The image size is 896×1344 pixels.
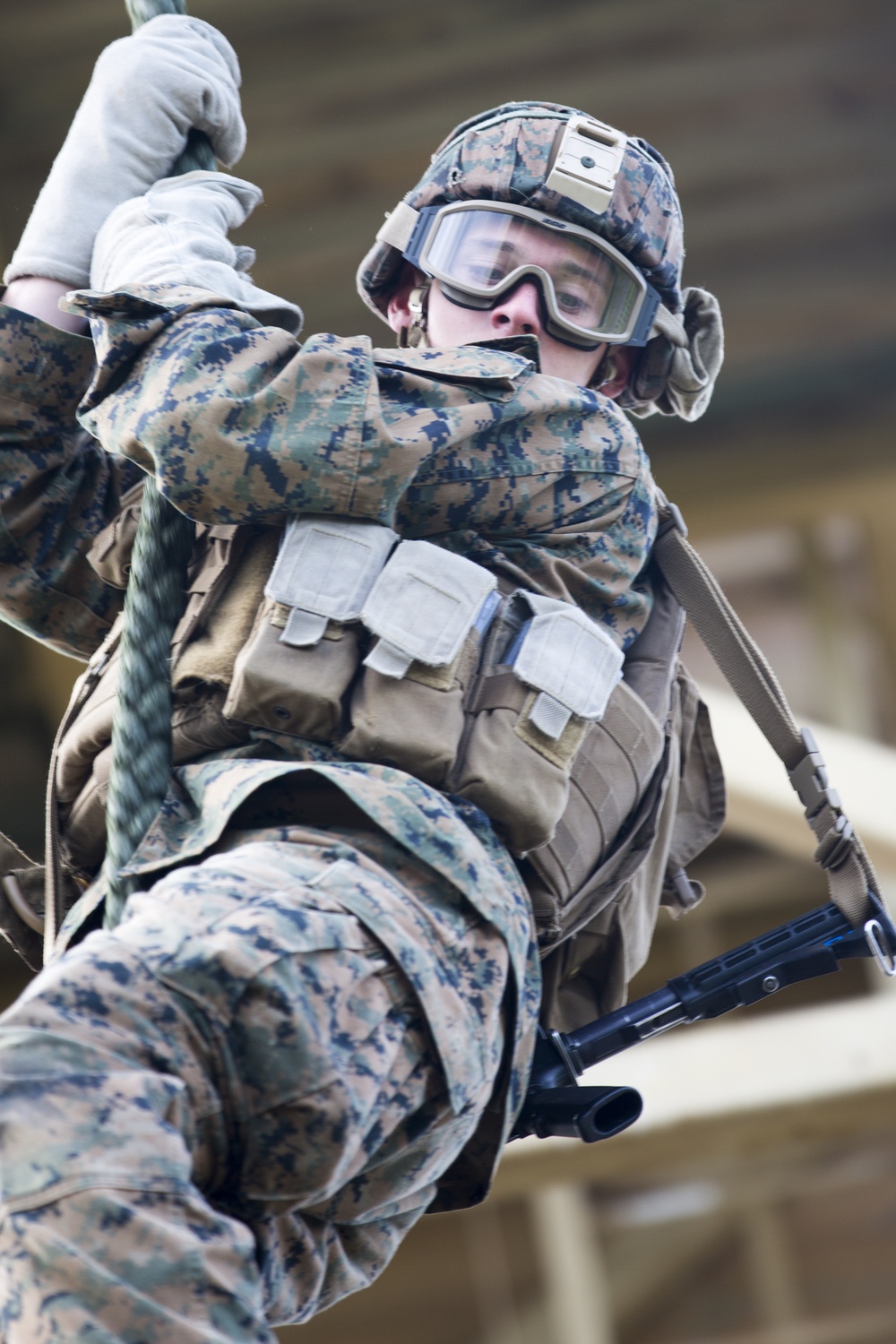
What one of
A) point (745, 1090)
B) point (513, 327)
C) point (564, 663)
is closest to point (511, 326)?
point (513, 327)

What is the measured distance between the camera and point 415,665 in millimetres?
1600

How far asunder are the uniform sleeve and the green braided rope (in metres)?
0.23

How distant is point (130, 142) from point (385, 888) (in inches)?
33.0

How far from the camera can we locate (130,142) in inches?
73.6

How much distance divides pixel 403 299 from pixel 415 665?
70cm

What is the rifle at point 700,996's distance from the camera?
1744 mm

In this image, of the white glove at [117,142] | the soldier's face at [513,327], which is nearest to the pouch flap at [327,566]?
the soldier's face at [513,327]

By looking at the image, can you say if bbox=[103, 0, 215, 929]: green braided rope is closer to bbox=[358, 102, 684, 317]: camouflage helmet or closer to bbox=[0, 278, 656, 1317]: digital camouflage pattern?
bbox=[0, 278, 656, 1317]: digital camouflage pattern

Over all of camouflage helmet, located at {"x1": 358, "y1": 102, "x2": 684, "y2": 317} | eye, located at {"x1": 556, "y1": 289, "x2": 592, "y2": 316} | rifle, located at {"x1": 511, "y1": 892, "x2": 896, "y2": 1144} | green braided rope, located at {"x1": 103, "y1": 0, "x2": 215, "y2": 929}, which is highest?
camouflage helmet, located at {"x1": 358, "y1": 102, "x2": 684, "y2": 317}

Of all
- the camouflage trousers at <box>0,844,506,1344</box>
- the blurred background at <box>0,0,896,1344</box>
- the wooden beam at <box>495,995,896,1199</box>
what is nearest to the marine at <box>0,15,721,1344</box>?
the camouflage trousers at <box>0,844,506,1344</box>

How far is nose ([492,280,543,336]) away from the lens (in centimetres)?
191

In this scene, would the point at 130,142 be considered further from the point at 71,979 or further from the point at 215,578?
the point at 71,979

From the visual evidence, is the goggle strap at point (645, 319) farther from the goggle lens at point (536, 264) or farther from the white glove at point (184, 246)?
the white glove at point (184, 246)

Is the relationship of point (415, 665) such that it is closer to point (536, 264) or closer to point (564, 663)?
point (564, 663)
